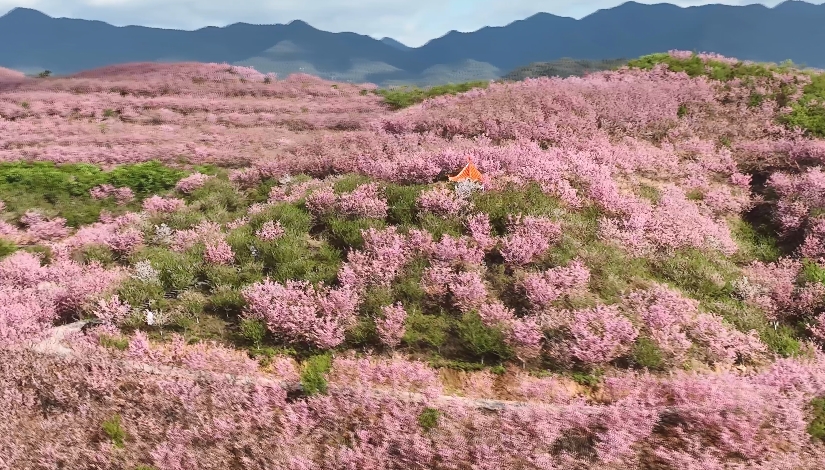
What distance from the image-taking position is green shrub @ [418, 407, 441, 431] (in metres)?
5.98

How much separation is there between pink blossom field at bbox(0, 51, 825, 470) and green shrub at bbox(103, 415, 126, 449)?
0.03m

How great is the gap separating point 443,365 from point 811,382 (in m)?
4.55

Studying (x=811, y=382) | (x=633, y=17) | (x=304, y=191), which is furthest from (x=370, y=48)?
(x=811, y=382)

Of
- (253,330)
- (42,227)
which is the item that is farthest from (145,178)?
(253,330)

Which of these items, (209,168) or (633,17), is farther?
A: (633,17)

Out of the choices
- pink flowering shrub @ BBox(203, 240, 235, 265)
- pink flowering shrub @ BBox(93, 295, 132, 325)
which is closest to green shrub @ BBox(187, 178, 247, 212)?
pink flowering shrub @ BBox(203, 240, 235, 265)

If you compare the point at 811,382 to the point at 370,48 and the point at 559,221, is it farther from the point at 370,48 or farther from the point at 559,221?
the point at 370,48

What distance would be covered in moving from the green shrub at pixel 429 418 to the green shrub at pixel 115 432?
4.21 metres

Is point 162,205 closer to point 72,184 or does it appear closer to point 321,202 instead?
point 72,184

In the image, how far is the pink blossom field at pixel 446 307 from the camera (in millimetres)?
5871

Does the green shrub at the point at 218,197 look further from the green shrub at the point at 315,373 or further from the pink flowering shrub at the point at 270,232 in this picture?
the green shrub at the point at 315,373

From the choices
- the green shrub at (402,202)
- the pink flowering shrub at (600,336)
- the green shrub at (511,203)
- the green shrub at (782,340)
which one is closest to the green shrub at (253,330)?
A: the green shrub at (402,202)

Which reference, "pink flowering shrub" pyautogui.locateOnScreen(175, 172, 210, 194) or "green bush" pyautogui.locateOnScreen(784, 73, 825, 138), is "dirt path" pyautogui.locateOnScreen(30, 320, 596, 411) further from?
"green bush" pyautogui.locateOnScreen(784, 73, 825, 138)

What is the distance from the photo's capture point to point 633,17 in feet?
144
